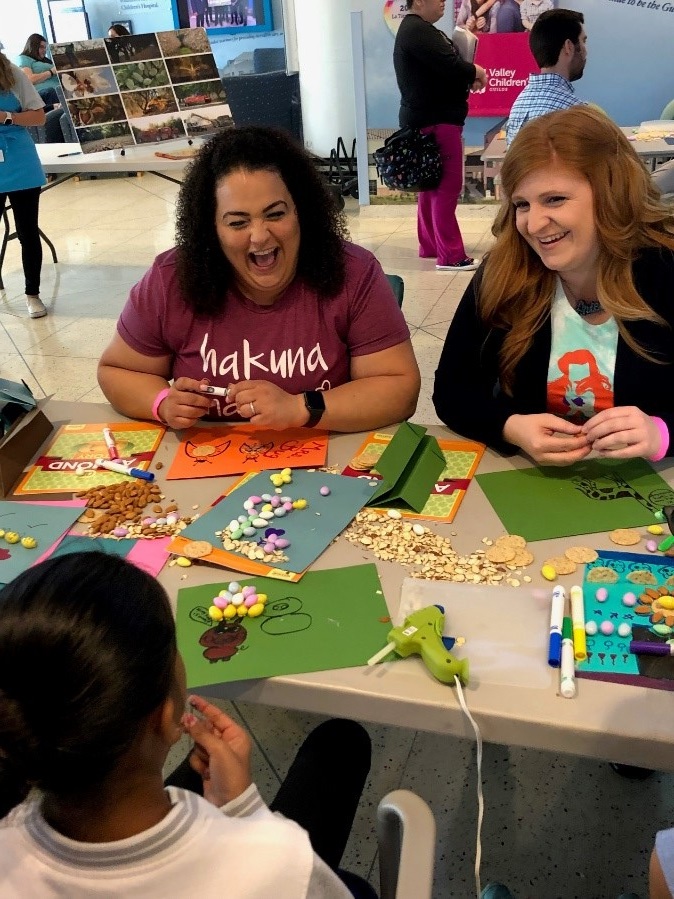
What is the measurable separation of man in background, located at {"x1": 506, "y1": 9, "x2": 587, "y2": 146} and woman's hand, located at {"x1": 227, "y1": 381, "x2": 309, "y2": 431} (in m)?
2.65

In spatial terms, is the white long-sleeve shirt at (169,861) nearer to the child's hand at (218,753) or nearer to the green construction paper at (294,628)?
the child's hand at (218,753)

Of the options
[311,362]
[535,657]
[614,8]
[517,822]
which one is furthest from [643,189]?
[614,8]

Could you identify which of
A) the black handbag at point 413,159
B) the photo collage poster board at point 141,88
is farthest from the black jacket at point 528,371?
the black handbag at point 413,159

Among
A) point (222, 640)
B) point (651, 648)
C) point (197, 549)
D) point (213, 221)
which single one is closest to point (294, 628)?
point (222, 640)

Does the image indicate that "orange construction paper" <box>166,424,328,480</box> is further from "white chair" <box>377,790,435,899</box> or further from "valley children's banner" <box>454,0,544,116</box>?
"valley children's banner" <box>454,0,544,116</box>

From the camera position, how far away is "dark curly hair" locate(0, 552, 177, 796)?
601mm

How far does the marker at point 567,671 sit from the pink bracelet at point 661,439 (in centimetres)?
45

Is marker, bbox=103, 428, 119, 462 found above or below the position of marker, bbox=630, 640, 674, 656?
below

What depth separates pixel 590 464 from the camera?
1345 mm

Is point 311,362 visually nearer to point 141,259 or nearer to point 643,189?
point 643,189

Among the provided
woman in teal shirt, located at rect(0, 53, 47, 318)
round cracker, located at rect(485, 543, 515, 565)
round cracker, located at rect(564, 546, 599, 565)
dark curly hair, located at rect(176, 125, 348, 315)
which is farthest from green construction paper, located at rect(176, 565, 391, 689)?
woman in teal shirt, located at rect(0, 53, 47, 318)

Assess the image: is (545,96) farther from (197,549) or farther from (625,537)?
(197,549)

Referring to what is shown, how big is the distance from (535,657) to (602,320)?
0.75 meters

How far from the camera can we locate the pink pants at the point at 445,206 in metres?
4.48
